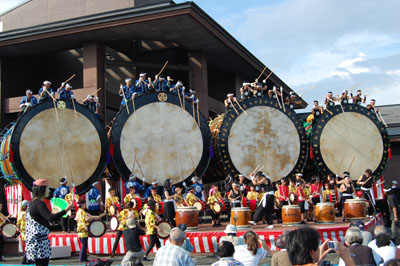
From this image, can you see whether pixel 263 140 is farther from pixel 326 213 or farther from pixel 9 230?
pixel 9 230

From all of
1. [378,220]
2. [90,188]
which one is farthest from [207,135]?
[378,220]

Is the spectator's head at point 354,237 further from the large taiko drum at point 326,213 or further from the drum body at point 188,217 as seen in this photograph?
the large taiko drum at point 326,213

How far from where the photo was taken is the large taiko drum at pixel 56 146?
470 inches

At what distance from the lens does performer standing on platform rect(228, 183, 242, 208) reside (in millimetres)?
11453

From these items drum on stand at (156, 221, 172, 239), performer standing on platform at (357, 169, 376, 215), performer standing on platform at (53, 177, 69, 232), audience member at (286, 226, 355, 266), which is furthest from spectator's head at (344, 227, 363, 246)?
performer standing on platform at (357, 169, 376, 215)

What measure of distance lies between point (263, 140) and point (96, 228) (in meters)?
6.20

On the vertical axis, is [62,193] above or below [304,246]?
above

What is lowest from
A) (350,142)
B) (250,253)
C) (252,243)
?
(250,253)

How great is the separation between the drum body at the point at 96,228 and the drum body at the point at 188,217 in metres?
1.88

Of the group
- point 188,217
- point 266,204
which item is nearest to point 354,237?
point 188,217

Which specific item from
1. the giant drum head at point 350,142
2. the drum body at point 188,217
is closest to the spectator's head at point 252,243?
the drum body at point 188,217

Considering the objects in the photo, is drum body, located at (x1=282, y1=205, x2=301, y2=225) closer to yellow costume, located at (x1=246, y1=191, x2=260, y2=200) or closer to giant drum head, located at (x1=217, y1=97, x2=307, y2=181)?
yellow costume, located at (x1=246, y1=191, x2=260, y2=200)

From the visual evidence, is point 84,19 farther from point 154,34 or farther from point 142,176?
point 142,176

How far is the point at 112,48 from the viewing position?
70.5ft
